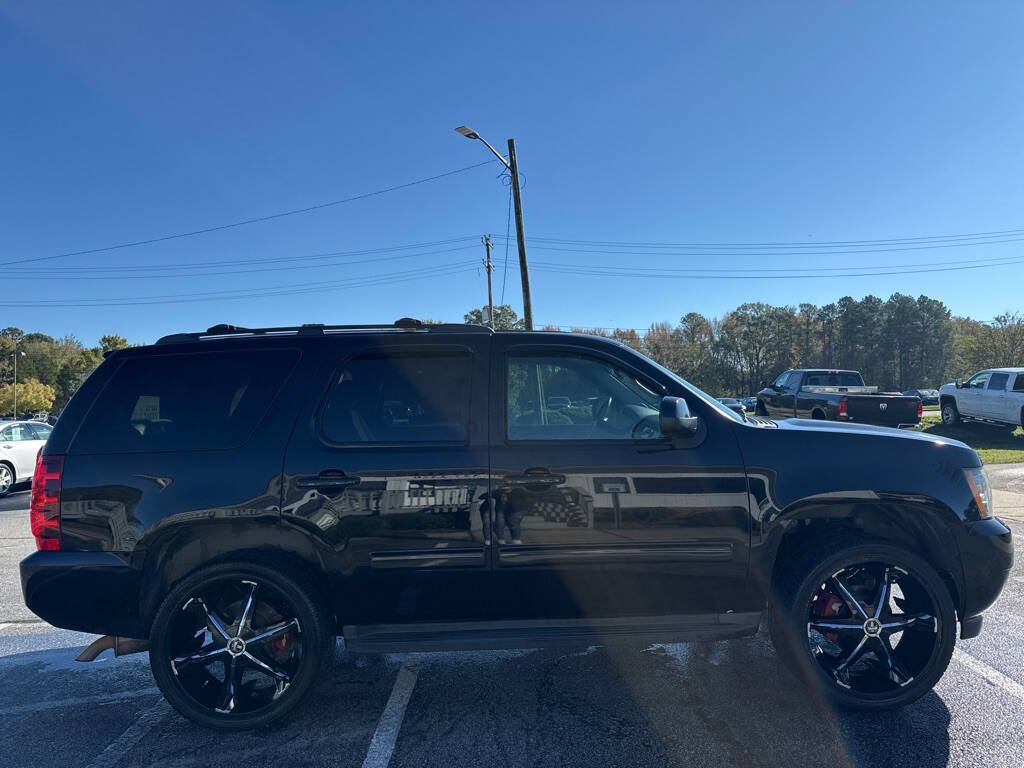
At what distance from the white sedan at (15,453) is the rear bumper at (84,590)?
11171mm

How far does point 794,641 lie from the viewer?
3090 millimetres

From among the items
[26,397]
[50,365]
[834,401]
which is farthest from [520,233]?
[50,365]

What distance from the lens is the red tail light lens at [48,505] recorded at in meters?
2.99

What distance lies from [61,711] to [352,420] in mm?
2261

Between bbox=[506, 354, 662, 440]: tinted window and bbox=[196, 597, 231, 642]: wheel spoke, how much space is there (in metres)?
1.77

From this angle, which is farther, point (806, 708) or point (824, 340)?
point (824, 340)

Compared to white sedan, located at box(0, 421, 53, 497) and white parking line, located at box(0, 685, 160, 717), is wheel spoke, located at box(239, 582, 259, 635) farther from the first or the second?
white sedan, located at box(0, 421, 53, 497)

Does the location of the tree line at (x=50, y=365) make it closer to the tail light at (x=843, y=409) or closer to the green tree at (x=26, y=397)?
the green tree at (x=26, y=397)

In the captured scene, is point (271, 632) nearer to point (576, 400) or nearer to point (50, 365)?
point (576, 400)

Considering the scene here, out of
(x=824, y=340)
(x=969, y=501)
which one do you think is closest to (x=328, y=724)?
(x=969, y=501)

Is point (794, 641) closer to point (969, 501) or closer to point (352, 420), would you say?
point (969, 501)

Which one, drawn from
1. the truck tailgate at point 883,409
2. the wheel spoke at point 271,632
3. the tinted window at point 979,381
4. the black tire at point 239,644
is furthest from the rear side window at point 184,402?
the tinted window at point 979,381

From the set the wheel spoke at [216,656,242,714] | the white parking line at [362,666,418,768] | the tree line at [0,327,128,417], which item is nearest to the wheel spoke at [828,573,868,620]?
the white parking line at [362,666,418,768]

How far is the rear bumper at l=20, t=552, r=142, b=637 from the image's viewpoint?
297cm
